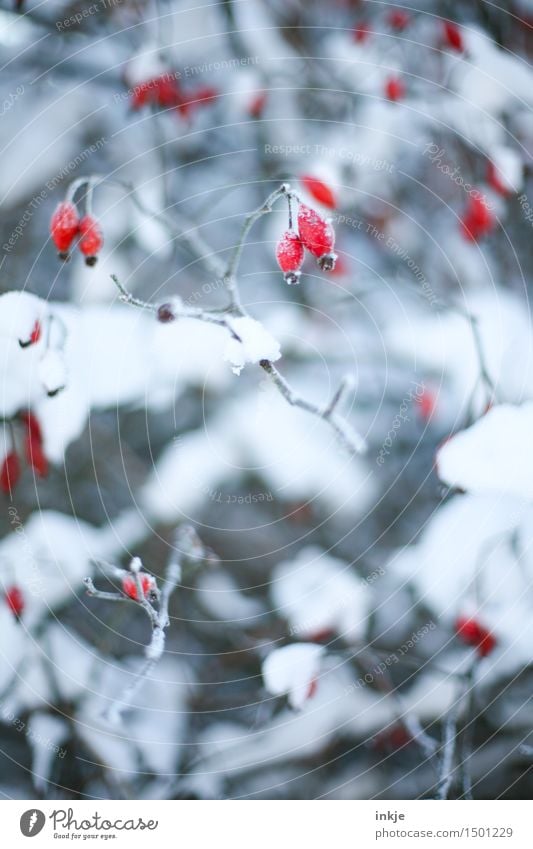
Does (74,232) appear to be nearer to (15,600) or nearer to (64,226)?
(64,226)

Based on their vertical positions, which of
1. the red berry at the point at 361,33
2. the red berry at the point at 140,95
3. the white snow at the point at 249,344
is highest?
the red berry at the point at 361,33

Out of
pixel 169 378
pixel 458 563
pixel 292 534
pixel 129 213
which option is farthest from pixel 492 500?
pixel 129 213

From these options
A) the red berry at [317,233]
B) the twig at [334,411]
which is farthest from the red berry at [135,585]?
the red berry at [317,233]

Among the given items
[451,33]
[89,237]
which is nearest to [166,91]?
[89,237]

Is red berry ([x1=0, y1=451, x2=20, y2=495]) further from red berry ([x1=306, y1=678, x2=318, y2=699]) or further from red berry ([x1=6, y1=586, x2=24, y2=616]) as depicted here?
red berry ([x1=306, y1=678, x2=318, y2=699])

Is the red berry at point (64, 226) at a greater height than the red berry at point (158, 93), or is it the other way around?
the red berry at point (158, 93)
